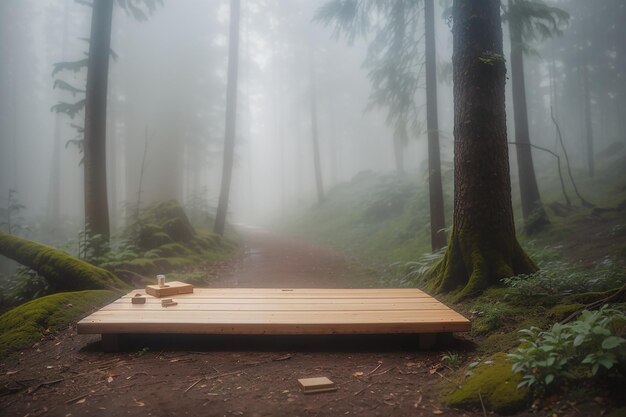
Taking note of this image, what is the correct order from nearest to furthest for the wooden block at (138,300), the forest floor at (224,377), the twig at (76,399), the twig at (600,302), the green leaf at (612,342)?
the green leaf at (612,342), the forest floor at (224,377), the twig at (76,399), the twig at (600,302), the wooden block at (138,300)

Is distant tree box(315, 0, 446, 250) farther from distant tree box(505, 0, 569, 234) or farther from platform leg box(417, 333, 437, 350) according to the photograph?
platform leg box(417, 333, 437, 350)

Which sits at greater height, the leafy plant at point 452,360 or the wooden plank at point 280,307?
the wooden plank at point 280,307

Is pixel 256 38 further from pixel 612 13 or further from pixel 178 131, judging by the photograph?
pixel 612 13

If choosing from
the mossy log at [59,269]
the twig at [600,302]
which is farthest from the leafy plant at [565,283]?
the mossy log at [59,269]

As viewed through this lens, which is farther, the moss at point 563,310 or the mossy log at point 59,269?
the mossy log at point 59,269

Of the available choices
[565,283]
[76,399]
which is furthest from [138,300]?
[565,283]

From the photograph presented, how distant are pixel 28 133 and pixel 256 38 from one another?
41856mm

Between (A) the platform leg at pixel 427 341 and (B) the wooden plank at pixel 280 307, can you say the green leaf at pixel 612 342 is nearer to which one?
(A) the platform leg at pixel 427 341

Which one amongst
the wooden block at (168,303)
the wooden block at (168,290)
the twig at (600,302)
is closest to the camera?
the twig at (600,302)

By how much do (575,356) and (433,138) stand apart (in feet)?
28.1

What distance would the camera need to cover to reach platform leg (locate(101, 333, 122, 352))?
13.9 feet

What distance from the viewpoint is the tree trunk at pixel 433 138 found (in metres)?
10.5

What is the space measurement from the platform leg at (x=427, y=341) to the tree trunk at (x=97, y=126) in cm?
822

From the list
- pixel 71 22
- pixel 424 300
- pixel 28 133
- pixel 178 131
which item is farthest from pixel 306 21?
pixel 28 133
